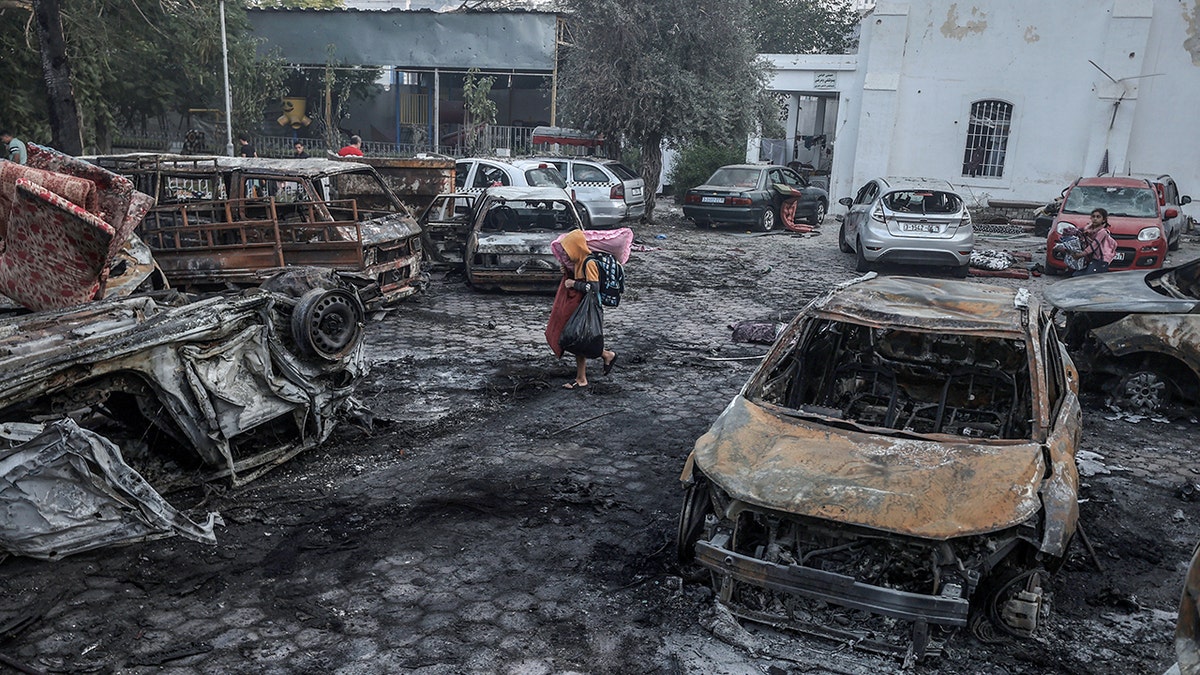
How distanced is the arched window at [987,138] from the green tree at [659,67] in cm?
599

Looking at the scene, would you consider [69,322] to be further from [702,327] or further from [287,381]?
[702,327]

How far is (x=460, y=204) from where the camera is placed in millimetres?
14961

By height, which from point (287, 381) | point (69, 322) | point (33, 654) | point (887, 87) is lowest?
point (33, 654)

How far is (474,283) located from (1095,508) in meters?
8.19

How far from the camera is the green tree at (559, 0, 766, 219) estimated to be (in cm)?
1884

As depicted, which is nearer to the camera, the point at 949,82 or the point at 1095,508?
the point at 1095,508

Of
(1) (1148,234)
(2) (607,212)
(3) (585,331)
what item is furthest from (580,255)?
(1) (1148,234)

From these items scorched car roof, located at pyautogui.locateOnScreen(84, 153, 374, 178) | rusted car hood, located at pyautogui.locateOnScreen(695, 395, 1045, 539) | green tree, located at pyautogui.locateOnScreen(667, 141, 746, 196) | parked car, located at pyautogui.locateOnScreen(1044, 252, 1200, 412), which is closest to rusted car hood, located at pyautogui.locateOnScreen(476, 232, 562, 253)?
scorched car roof, located at pyautogui.locateOnScreen(84, 153, 374, 178)

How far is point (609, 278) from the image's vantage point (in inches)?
315

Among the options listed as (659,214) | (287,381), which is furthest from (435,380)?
(659,214)

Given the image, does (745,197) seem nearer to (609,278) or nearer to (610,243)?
(610,243)

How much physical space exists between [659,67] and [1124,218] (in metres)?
9.49

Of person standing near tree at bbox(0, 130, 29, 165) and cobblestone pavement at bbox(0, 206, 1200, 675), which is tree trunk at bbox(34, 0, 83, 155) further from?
cobblestone pavement at bbox(0, 206, 1200, 675)

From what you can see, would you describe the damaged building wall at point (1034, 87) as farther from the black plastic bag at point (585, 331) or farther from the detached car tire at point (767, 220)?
the black plastic bag at point (585, 331)
